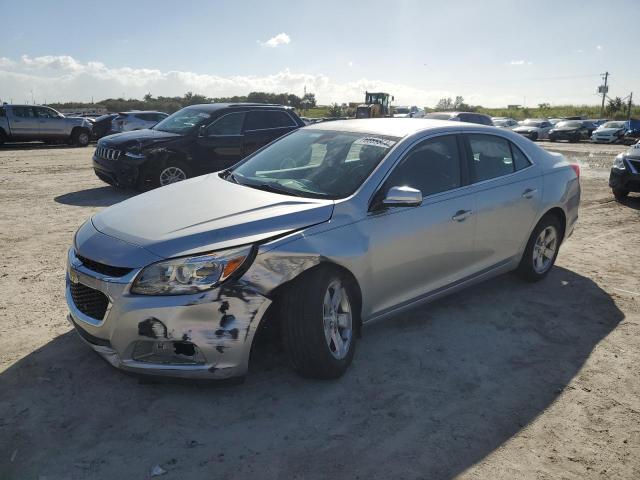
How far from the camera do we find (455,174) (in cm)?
429

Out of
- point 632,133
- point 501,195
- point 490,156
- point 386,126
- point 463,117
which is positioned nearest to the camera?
point 386,126

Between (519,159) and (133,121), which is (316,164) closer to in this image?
(519,159)

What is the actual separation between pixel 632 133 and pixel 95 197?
2783 centimetres

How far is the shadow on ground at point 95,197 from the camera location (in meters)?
9.06

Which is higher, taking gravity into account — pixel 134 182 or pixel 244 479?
pixel 134 182

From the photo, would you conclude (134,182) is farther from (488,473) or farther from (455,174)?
(488,473)

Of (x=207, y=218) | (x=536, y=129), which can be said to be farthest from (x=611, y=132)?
(x=207, y=218)

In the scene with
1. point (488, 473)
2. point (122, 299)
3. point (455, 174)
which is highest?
point (455, 174)

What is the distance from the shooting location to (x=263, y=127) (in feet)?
33.6

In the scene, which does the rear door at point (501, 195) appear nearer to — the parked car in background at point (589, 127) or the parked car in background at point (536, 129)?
the parked car in background at point (536, 129)

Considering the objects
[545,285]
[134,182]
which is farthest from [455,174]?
[134,182]

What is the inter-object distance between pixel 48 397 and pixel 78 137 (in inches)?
857

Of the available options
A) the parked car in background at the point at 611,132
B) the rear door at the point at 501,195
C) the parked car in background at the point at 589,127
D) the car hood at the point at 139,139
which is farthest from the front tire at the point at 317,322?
the parked car in background at the point at 589,127

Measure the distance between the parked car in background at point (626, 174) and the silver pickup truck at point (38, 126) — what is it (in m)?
20.0
